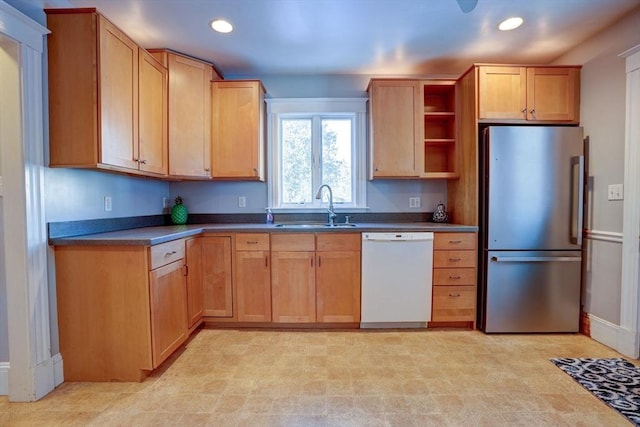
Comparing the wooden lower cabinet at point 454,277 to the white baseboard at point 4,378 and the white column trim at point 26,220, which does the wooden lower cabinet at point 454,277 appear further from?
A: the white baseboard at point 4,378

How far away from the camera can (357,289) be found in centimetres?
260

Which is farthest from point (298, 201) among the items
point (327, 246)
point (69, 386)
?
point (69, 386)

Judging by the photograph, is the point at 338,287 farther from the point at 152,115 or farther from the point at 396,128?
the point at 152,115

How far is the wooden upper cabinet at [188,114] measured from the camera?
254cm

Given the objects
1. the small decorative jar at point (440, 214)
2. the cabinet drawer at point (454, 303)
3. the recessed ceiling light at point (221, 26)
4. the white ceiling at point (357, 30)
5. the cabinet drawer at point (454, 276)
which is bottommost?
the cabinet drawer at point (454, 303)

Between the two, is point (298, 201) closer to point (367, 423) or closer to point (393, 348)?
point (393, 348)

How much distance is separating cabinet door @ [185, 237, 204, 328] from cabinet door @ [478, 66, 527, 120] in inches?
105

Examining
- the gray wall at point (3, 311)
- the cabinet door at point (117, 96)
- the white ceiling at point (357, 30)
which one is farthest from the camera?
the white ceiling at point (357, 30)

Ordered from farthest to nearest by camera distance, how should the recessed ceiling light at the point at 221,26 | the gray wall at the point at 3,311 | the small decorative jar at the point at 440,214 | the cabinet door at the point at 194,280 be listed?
the small decorative jar at the point at 440,214
the cabinet door at the point at 194,280
the recessed ceiling light at the point at 221,26
the gray wall at the point at 3,311

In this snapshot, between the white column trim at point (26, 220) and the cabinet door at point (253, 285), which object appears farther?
the cabinet door at point (253, 285)

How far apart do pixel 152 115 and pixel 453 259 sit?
109 inches

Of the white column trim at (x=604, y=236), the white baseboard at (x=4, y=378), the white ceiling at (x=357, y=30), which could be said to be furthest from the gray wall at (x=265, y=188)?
the white baseboard at (x=4, y=378)

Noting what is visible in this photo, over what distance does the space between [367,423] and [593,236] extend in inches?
92.4

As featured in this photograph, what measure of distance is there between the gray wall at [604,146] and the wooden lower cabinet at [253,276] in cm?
269
